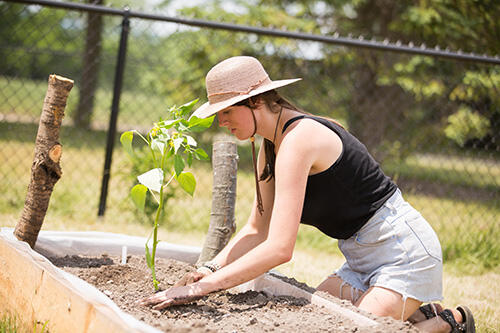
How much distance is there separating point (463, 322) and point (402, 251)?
1.57 ft

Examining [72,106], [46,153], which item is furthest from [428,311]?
[72,106]

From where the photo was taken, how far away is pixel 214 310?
6.00ft

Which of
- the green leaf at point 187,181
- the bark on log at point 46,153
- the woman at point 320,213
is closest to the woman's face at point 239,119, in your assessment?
the woman at point 320,213

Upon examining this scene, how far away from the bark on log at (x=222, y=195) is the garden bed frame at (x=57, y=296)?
0.35 m

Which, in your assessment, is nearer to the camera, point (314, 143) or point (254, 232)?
point (314, 143)

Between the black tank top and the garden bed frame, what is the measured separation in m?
0.32

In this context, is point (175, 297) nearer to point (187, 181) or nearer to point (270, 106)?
point (187, 181)

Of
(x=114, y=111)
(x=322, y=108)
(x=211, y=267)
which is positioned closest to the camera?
(x=211, y=267)

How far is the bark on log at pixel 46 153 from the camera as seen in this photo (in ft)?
6.99

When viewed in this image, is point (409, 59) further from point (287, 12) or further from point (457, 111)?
point (287, 12)

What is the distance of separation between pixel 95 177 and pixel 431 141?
17.9 feet

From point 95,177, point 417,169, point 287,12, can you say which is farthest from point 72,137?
point 417,169

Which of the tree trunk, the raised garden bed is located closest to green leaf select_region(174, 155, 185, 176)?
the raised garden bed

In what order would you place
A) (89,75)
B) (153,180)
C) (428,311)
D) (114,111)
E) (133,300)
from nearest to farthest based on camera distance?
(153,180) < (133,300) < (428,311) < (114,111) < (89,75)
